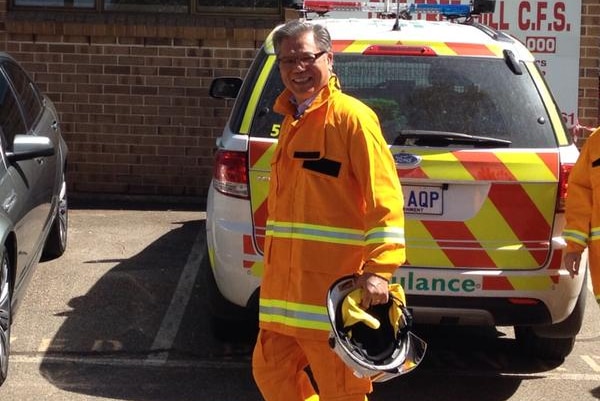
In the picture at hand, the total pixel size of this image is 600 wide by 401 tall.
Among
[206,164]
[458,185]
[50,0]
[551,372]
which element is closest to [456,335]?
[551,372]

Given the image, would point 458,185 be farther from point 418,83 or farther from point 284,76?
point 284,76

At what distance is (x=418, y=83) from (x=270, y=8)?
512 cm

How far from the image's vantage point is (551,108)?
5387 millimetres

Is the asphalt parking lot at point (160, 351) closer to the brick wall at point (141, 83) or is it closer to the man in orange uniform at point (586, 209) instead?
the man in orange uniform at point (586, 209)

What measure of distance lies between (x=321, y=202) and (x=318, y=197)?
0.02 meters

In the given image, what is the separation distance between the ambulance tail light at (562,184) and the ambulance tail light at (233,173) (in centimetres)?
143

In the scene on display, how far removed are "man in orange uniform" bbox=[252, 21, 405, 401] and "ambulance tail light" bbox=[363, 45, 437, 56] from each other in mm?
1561

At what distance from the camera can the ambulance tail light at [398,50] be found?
213 inches

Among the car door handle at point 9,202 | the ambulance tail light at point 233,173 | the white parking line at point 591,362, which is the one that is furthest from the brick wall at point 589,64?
the car door handle at point 9,202

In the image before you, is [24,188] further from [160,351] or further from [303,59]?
[303,59]


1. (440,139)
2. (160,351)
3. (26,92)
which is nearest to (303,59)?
(440,139)

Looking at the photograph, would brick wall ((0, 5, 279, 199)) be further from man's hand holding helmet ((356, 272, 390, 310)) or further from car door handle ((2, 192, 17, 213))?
man's hand holding helmet ((356, 272, 390, 310))

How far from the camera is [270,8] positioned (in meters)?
10.3

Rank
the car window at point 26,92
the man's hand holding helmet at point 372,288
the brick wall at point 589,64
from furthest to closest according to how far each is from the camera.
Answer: the brick wall at point 589,64, the car window at point 26,92, the man's hand holding helmet at point 372,288
